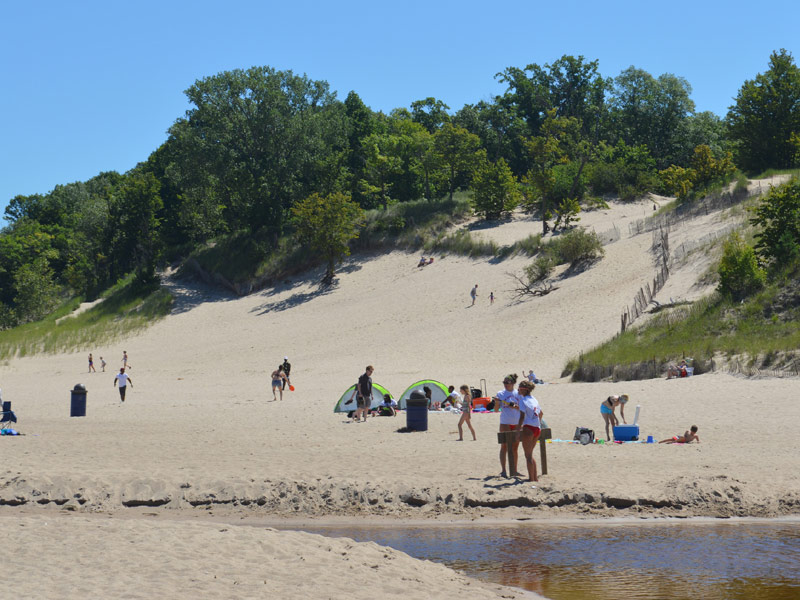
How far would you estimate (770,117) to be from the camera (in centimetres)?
4756

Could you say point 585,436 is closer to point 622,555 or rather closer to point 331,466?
point 331,466

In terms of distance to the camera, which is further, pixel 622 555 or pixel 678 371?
pixel 678 371

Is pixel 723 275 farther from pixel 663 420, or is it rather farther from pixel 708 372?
pixel 663 420

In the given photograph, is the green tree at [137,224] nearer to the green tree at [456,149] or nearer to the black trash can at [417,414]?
the green tree at [456,149]

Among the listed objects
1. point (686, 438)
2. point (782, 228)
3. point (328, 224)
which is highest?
point (328, 224)

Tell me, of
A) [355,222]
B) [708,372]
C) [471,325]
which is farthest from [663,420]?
[355,222]

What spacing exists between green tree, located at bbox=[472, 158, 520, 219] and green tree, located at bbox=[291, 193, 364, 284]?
809 centimetres

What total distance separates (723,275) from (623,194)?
26502 mm

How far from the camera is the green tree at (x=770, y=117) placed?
4731 centimetres

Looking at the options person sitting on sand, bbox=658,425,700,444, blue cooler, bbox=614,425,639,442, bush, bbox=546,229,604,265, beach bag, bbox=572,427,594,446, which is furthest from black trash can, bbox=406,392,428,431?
bush, bbox=546,229,604,265

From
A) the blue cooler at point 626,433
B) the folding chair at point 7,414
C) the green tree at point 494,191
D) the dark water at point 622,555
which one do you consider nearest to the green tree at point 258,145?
the green tree at point 494,191

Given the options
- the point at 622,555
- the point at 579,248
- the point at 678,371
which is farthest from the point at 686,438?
the point at 579,248

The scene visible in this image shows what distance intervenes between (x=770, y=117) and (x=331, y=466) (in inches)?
1718

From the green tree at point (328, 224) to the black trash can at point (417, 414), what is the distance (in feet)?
111
